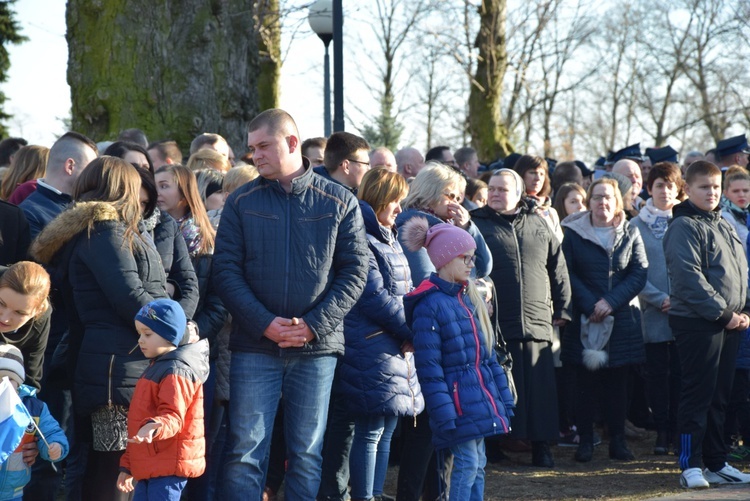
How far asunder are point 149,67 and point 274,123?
5.71 meters

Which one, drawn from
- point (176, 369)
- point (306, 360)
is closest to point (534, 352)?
point (306, 360)

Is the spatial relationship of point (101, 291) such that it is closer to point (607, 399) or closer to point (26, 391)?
point (26, 391)

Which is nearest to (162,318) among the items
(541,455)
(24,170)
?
(24,170)

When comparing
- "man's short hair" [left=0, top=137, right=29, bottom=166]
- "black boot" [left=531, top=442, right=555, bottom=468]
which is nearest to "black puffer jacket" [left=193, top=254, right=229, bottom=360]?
"black boot" [left=531, top=442, right=555, bottom=468]

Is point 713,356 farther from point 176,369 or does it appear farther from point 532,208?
point 176,369

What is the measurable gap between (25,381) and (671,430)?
5.83m

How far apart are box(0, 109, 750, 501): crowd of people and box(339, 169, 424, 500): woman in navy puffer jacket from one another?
1cm

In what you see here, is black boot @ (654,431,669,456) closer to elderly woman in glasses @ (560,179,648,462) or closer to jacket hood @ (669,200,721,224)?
elderly woman in glasses @ (560,179,648,462)

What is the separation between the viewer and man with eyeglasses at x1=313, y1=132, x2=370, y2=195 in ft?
23.1

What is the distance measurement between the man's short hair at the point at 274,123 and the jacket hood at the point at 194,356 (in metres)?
1.26

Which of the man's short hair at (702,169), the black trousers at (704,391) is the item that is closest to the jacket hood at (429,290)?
the black trousers at (704,391)

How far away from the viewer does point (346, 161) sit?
23.1 ft

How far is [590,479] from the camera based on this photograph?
756cm

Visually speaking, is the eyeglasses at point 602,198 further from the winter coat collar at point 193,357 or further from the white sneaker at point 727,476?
the winter coat collar at point 193,357
